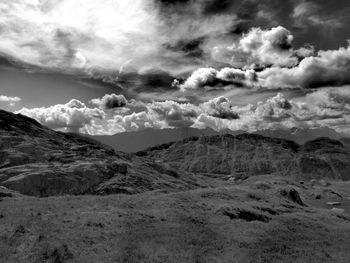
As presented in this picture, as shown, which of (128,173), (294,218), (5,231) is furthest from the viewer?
(128,173)

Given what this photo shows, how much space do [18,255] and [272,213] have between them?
4336cm

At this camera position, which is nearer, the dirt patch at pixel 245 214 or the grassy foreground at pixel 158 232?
the grassy foreground at pixel 158 232

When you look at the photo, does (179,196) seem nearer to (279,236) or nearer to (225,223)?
(225,223)

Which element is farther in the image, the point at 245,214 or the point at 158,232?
the point at 245,214

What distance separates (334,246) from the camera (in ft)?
156

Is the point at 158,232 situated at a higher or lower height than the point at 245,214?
lower

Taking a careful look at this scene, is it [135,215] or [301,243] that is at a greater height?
[135,215]

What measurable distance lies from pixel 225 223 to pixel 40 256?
26.4 m

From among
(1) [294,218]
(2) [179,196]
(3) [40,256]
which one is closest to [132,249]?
(3) [40,256]

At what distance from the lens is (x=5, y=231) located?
34219 millimetres

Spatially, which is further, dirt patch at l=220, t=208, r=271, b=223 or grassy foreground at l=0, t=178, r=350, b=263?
dirt patch at l=220, t=208, r=271, b=223

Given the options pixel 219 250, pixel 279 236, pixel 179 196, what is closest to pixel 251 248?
pixel 219 250

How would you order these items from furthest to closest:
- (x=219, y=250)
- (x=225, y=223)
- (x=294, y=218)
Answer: (x=294, y=218)
(x=225, y=223)
(x=219, y=250)

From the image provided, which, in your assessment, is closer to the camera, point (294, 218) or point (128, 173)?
point (294, 218)
